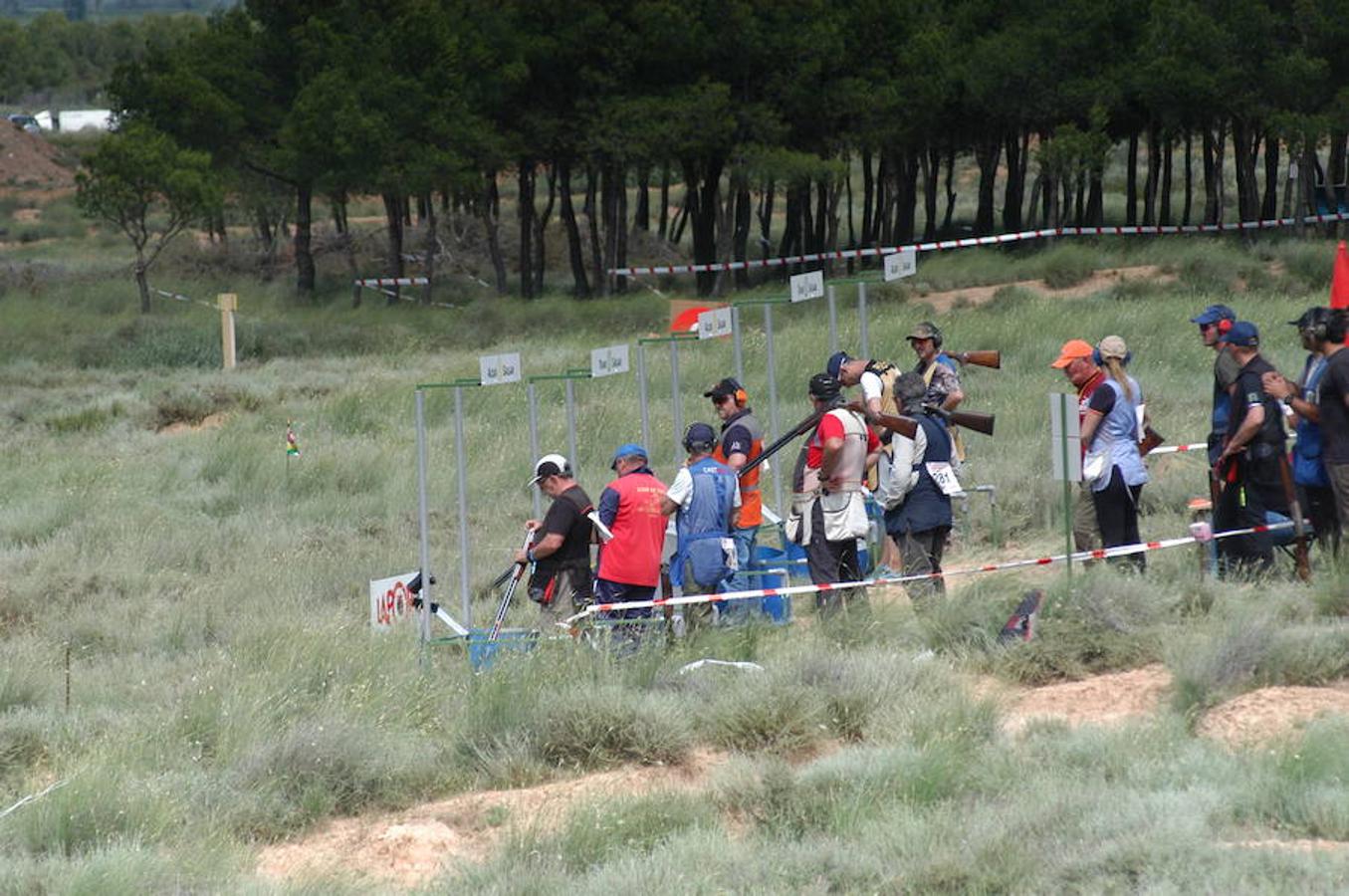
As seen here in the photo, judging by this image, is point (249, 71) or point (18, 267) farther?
point (18, 267)

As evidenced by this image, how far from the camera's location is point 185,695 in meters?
9.79

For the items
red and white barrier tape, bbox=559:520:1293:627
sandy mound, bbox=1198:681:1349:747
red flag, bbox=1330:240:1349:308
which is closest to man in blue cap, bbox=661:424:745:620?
red and white barrier tape, bbox=559:520:1293:627

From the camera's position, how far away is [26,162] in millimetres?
81188

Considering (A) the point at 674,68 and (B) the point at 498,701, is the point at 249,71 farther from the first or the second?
(B) the point at 498,701

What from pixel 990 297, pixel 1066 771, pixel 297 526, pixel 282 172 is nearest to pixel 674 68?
pixel 282 172

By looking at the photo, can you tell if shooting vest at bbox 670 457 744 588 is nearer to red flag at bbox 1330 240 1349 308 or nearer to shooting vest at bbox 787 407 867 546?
shooting vest at bbox 787 407 867 546

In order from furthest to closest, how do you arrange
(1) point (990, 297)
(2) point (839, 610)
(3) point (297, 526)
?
(1) point (990, 297) < (3) point (297, 526) < (2) point (839, 610)

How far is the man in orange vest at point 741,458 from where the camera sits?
37.8 feet

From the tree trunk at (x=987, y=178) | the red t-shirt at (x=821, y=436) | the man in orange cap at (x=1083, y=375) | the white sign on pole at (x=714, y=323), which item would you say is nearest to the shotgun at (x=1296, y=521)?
the man in orange cap at (x=1083, y=375)

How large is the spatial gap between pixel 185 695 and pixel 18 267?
40.3 meters

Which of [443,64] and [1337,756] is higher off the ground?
[443,64]

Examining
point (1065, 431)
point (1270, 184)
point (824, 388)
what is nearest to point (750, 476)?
point (824, 388)

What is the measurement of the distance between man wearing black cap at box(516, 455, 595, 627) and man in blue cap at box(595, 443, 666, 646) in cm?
35

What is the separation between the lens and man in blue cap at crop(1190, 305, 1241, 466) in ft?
36.6
